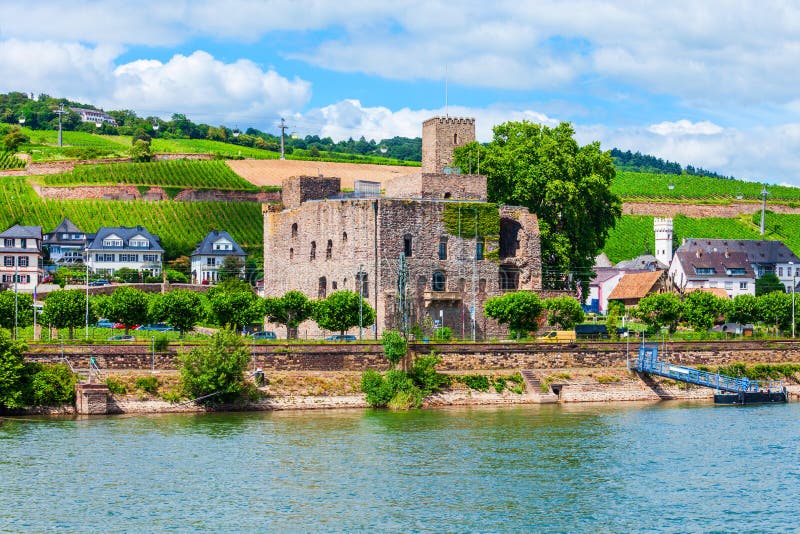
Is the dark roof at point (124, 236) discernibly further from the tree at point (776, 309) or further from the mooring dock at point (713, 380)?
the mooring dock at point (713, 380)

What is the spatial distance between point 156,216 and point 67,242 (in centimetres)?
1335

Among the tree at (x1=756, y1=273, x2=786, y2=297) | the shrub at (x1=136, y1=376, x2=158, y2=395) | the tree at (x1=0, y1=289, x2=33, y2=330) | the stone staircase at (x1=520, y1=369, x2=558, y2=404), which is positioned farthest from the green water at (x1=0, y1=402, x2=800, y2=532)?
the tree at (x1=756, y1=273, x2=786, y2=297)

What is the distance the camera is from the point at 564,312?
62.3 meters

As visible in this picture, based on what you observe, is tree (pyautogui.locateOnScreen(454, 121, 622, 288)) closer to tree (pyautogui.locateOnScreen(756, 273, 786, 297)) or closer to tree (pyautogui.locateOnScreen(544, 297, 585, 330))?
tree (pyautogui.locateOnScreen(544, 297, 585, 330))

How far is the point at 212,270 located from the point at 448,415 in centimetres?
6068

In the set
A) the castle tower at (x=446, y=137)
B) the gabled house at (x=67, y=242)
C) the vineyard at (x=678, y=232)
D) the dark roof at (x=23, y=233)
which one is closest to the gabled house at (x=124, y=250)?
the gabled house at (x=67, y=242)

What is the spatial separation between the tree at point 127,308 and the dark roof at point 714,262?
58531mm

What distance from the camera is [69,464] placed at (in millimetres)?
37281

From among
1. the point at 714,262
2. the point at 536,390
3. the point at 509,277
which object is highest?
the point at 714,262

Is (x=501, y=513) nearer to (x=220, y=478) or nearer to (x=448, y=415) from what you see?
(x=220, y=478)

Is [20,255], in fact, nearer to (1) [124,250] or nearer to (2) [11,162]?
(1) [124,250]

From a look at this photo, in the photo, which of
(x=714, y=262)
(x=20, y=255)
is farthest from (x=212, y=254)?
(x=714, y=262)

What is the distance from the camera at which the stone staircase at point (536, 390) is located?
54.6m

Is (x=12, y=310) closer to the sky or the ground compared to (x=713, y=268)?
closer to the ground
